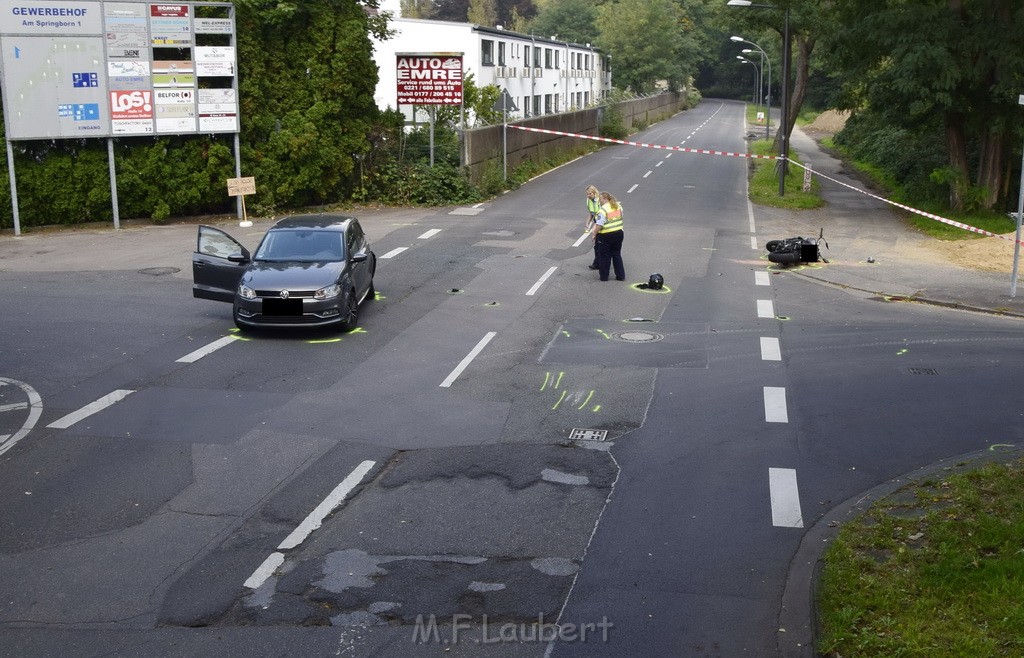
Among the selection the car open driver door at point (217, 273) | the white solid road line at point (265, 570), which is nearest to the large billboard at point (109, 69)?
the car open driver door at point (217, 273)

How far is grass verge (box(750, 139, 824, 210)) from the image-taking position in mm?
32188

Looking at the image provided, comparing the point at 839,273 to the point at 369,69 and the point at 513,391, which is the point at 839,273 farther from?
the point at 369,69

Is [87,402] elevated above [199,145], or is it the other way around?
[199,145]

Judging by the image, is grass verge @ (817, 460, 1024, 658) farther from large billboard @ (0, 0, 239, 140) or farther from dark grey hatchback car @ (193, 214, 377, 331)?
large billboard @ (0, 0, 239, 140)

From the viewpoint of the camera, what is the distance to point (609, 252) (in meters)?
19.6

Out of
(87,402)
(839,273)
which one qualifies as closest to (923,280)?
(839,273)

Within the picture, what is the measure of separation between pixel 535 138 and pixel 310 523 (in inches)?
1324

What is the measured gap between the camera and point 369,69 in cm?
3003

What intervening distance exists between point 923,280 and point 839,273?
5.19 feet

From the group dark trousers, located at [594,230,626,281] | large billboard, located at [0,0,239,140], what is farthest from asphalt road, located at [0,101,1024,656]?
large billboard, located at [0,0,239,140]

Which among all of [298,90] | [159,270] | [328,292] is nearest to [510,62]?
[298,90]

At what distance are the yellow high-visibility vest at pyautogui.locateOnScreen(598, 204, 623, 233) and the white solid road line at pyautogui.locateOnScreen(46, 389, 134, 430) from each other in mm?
9566

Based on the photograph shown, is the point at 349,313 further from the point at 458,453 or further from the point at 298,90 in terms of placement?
the point at 298,90

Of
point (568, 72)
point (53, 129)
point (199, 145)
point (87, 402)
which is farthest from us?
point (568, 72)
